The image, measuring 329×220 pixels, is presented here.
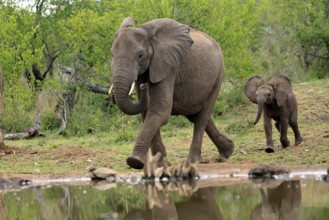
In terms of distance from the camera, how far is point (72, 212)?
9.11m

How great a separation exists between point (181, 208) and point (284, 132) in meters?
7.41

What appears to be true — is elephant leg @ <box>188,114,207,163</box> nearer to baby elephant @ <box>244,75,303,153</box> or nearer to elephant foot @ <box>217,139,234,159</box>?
elephant foot @ <box>217,139,234,159</box>

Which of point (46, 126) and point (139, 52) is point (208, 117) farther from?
point (46, 126)

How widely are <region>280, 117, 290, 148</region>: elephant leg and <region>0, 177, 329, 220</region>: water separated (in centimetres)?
468

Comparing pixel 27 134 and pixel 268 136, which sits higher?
pixel 268 136

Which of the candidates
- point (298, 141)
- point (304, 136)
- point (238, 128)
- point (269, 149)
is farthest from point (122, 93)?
point (238, 128)

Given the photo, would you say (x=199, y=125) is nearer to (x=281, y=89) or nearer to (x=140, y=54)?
(x=140, y=54)

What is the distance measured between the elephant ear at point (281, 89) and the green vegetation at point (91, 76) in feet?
3.29

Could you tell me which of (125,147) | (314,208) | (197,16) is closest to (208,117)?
(125,147)

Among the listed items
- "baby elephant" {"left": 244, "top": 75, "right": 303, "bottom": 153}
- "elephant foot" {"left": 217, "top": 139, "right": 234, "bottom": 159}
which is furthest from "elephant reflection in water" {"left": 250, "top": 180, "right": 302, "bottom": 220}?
"baby elephant" {"left": 244, "top": 75, "right": 303, "bottom": 153}

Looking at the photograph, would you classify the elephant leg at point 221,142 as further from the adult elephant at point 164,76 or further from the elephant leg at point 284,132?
the elephant leg at point 284,132

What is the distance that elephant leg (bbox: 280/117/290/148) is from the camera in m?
15.9

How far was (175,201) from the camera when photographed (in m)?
9.37

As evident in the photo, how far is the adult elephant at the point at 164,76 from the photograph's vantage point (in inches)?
474
